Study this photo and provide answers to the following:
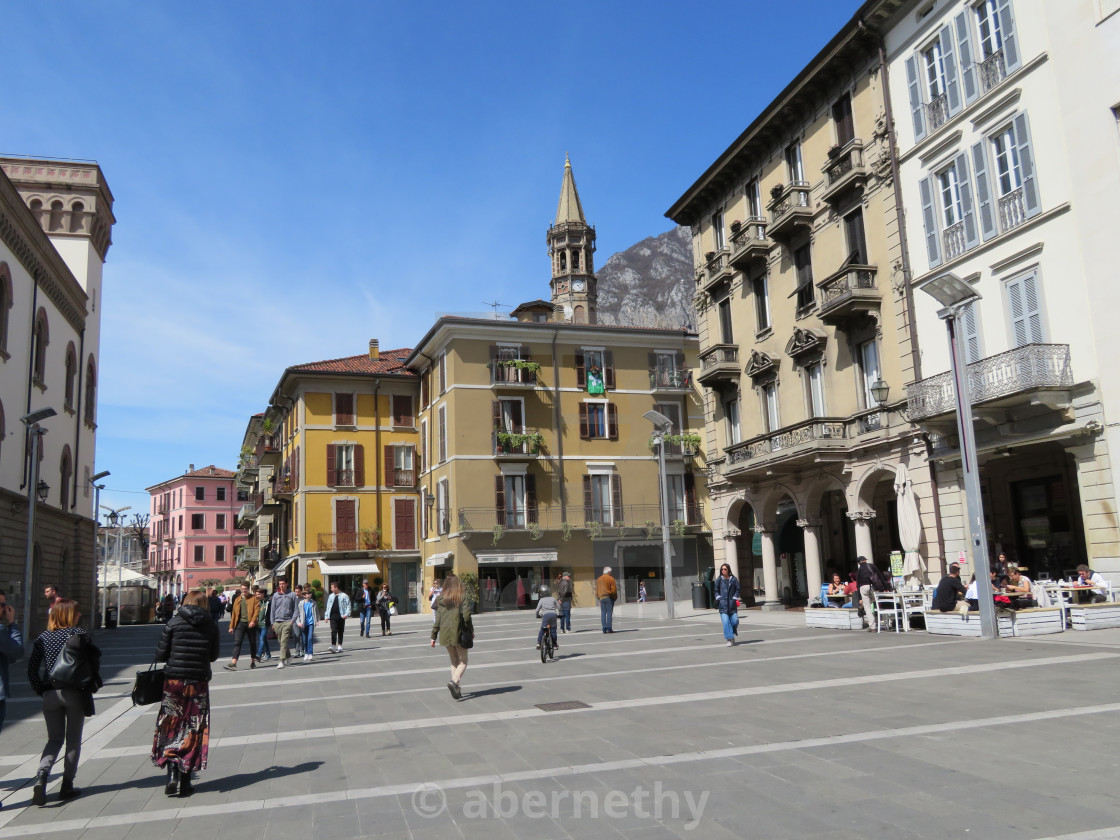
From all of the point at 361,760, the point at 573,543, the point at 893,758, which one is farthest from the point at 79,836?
the point at 573,543

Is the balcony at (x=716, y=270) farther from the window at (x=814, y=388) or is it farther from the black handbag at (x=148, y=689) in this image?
the black handbag at (x=148, y=689)

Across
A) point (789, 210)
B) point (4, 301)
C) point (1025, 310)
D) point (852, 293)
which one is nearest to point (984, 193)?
point (1025, 310)

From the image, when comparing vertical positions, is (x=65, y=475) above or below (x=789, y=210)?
below

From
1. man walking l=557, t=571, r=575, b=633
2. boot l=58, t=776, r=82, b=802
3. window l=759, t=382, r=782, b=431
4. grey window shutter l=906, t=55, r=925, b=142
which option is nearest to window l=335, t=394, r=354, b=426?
window l=759, t=382, r=782, b=431

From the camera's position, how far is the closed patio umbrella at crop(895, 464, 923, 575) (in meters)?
21.5

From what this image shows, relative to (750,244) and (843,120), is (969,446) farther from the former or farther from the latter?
(750,244)

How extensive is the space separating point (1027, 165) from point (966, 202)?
1.90m

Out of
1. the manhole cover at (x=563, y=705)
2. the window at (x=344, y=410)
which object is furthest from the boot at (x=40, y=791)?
the window at (x=344, y=410)

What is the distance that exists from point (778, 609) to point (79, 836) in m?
24.4

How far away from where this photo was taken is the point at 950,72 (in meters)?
21.5

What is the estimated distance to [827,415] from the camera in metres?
25.9

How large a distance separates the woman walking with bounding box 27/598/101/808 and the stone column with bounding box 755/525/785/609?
23699 millimetres

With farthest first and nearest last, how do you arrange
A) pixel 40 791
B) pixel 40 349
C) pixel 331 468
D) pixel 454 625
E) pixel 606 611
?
pixel 331 468 < pixel 40 349 < pixel 606 611 < pixel 454 625 < pixel 40 791

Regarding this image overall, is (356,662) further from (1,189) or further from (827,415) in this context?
(1,189)
